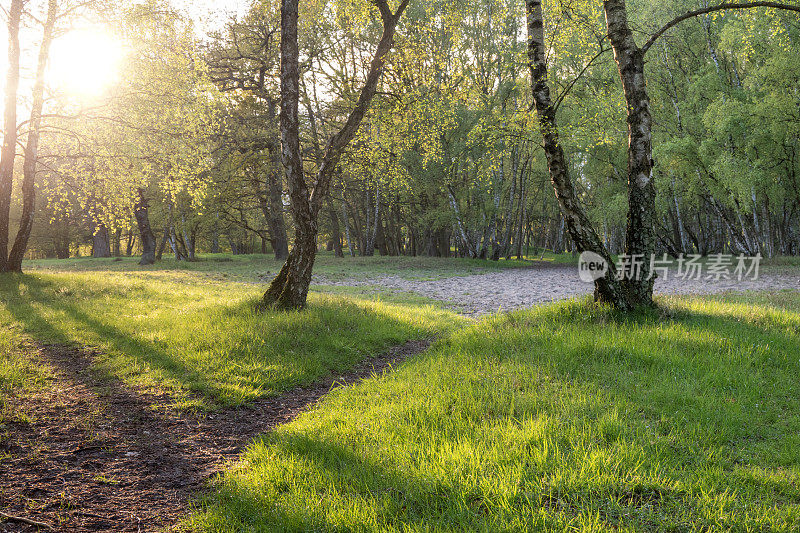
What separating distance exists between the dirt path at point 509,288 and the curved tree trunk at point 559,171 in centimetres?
453

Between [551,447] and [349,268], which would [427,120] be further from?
[551,447]

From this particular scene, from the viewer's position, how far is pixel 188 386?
6.82 meters

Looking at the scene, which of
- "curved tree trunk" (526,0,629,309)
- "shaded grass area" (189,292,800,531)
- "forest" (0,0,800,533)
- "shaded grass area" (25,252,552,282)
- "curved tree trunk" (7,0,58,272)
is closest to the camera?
"shaded grass area" (189,292,800,531)

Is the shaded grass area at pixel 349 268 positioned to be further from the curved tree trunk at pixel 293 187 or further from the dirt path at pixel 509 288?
the curved tree trunk at pixel 293 187

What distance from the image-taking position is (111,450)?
16.4ft

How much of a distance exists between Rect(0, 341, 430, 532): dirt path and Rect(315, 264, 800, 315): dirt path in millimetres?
9111

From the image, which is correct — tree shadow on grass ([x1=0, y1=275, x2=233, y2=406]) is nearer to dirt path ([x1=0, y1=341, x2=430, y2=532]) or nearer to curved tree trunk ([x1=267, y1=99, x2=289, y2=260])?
dirt path ([x1=0, y1=341, x2=430, y2=532])

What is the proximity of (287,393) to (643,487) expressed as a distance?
5.27 m

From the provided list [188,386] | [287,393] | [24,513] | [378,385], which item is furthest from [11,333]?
[378,385]

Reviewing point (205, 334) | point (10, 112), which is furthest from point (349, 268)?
point (205, 334)

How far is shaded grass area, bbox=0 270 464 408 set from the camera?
709cm

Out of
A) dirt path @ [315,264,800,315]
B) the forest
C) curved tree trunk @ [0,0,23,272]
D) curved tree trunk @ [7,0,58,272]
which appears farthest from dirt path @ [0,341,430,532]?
curved tree trunk @ [0,0,23,272]

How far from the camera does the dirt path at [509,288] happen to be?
15.3 m

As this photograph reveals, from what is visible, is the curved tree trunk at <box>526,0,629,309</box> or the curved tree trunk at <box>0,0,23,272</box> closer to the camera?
the curved tree trunk at <box>526,0,629,309</box>
